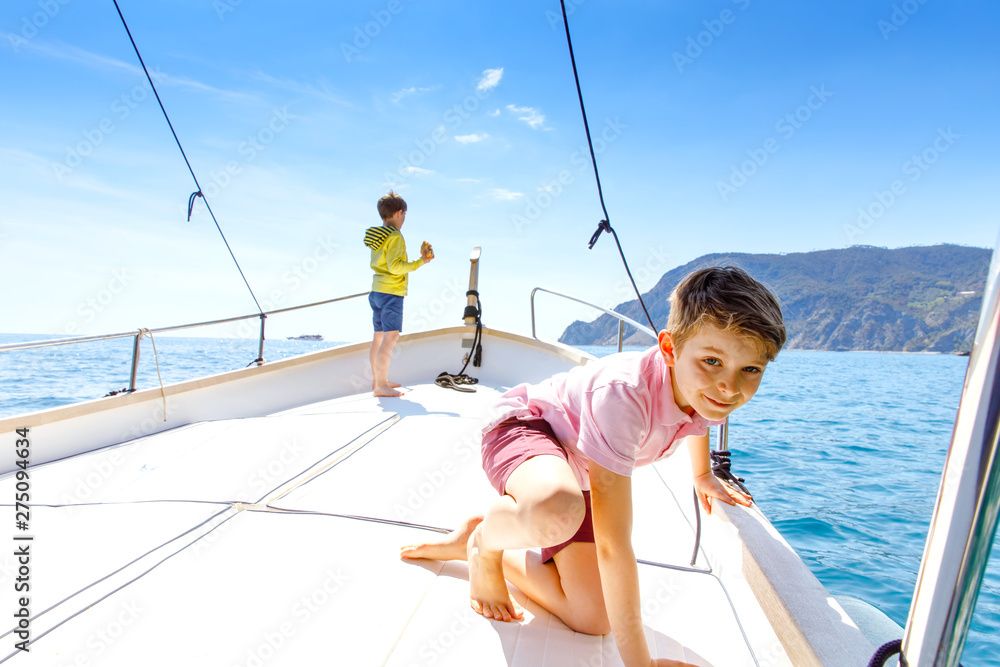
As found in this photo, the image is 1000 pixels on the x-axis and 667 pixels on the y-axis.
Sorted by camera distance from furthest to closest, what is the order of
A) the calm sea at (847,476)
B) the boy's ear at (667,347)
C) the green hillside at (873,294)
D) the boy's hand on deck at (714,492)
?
the green hillside at (873,294) < the calm sea at (847,476) < the boy's hand on deck at (714,492) < the boy's ear at (667,347)

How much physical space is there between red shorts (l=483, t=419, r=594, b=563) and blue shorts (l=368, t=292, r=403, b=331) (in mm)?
2235

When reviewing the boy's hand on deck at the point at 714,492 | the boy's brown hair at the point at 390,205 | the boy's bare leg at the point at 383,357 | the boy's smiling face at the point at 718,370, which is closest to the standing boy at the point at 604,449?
the boy's smiling face at the point at 718,370

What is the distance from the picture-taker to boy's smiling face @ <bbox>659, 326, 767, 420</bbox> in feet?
2.97

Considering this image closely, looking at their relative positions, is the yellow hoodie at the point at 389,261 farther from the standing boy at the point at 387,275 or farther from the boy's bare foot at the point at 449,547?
the boy's bare foot at the point at 449,547

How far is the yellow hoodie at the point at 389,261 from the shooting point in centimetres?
336

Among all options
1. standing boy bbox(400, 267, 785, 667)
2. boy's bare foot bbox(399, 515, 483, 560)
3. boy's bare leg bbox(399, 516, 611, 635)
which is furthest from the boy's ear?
boy's bare foot bbox(399, 515, 483, 560)

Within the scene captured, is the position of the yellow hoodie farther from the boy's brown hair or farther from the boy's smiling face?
the boy's smiling face

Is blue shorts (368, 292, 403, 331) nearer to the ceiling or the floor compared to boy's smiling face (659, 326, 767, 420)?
nearer to the floor

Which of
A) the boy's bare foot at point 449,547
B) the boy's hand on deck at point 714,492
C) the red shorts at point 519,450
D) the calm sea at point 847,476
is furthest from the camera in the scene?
the calm sea at point 847,476

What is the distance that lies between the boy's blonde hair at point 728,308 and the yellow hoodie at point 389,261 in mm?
2578

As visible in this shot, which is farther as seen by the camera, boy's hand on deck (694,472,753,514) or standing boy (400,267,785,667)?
boy's hand on deck (694,472,753,514)

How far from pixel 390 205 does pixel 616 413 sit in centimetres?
277

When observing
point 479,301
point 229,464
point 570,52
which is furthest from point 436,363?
point 570,52

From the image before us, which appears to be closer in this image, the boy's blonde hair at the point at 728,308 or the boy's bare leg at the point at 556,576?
the boy's blonde hair at the point at 728,308
